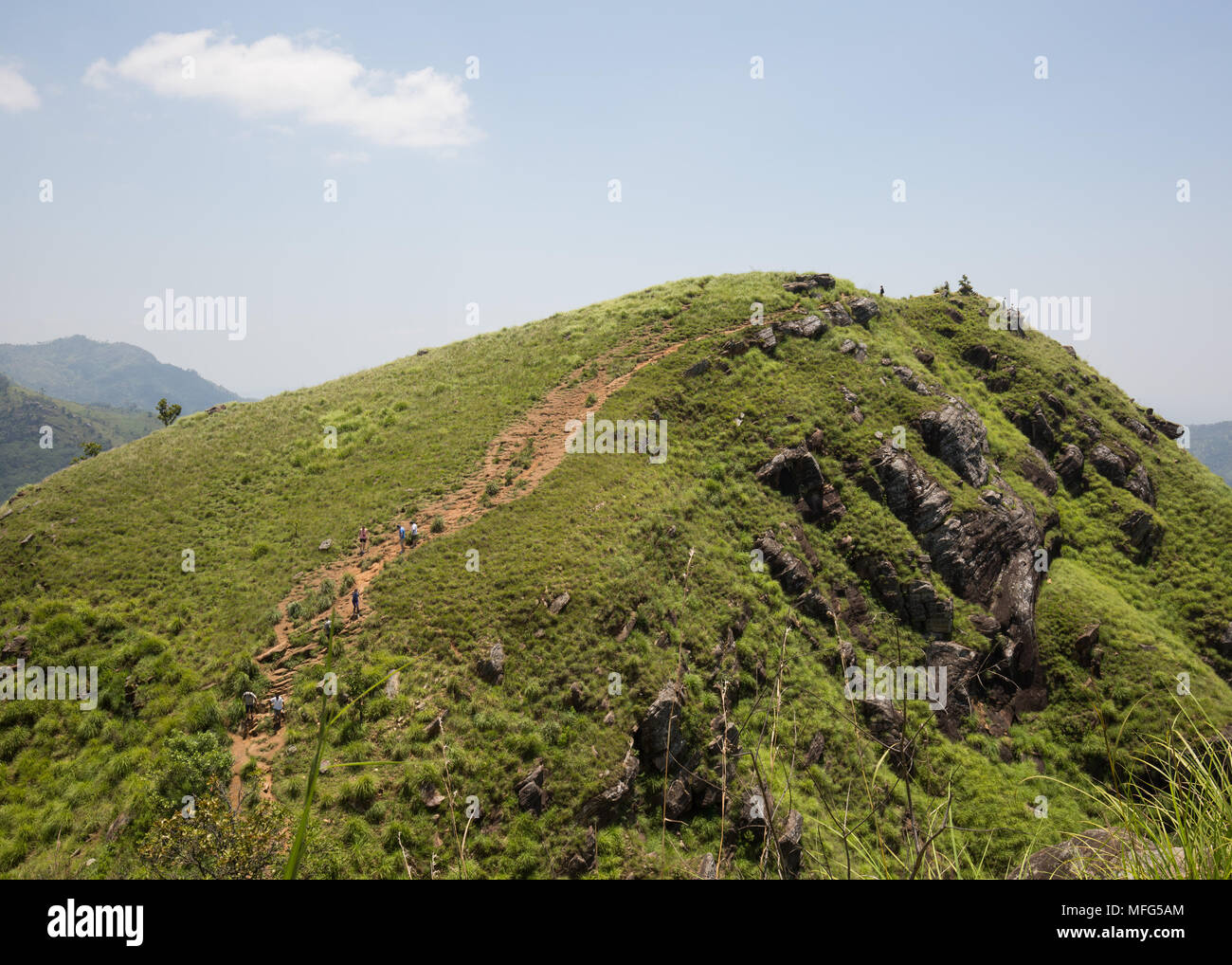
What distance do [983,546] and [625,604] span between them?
2205 centimetres

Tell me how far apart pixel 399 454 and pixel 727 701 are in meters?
27.3

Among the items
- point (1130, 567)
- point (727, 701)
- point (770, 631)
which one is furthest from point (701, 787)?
point (1130, 567)

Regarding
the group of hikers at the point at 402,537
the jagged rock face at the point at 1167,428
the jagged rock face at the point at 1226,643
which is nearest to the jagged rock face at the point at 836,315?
the jagged rock face at the point at 1167,428

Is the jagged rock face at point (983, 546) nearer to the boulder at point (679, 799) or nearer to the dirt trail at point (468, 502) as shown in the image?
the dirt trail at point (468, 502)

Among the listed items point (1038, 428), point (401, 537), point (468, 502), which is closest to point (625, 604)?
point (468, 502)

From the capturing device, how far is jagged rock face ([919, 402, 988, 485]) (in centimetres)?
3791

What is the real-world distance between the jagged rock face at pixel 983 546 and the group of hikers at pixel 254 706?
32080 mm

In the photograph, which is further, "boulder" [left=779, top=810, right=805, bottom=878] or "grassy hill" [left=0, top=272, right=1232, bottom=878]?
"boulder" [left=779, top=810, right=805, bottom=878]

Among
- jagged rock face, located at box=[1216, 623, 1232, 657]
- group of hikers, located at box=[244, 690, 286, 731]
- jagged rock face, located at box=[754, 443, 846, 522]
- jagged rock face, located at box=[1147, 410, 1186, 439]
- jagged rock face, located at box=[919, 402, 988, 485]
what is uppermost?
jagged rock face, located at box=[1147, 410, 1186, 439]

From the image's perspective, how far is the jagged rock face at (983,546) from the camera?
32031mm

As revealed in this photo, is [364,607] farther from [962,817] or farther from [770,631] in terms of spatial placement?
[962,817]

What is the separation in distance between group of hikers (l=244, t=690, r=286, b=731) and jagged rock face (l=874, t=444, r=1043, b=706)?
3208cm

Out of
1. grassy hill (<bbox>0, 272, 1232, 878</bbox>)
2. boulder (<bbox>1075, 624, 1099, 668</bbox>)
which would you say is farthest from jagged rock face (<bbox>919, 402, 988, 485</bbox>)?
boulder (<bbox>1075, 624, 1099, 668</bbox>)

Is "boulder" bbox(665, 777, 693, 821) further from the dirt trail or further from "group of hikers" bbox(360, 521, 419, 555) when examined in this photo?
"group of hikers" bbox(360, 521, 419, 555)
